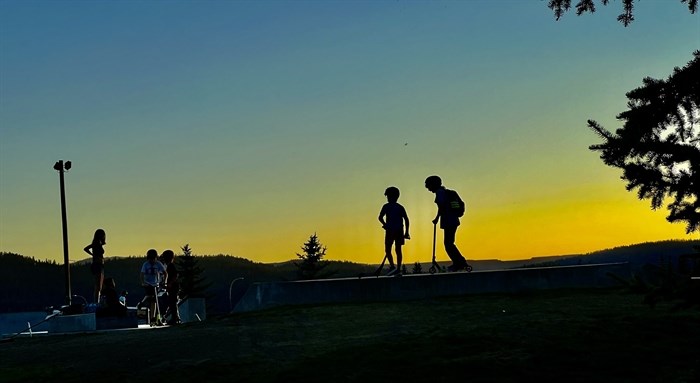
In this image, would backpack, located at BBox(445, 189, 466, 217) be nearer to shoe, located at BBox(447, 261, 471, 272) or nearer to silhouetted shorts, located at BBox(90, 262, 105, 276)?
shoe, located at BBox(447, 261, 471, 272)

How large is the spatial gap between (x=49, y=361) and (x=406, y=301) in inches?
267

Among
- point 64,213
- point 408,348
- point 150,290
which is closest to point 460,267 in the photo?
point 150,290

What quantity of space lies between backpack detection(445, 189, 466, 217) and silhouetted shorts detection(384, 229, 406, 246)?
113cm

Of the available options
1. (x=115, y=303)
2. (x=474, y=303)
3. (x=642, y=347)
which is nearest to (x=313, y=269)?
(x=115, y=303)

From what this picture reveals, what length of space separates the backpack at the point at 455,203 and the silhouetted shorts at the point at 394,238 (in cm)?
113

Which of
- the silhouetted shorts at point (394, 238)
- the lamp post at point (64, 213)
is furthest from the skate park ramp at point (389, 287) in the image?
the lamp post at point (64, 213)

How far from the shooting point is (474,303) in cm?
1666

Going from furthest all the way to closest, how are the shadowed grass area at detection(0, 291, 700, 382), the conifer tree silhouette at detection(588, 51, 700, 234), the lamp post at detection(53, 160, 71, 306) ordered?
the lamp post at detection(53, 160, 71, 306) < the conifer tree silhouette at detection(588, 51, 700, 234) < the shadowed grass area at detection(0, 291, 700, 382)

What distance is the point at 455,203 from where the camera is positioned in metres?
20.1

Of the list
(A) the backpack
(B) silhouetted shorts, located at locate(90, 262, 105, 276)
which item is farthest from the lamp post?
(A) the backpack

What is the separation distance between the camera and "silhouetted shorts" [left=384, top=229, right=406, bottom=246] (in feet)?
66.3

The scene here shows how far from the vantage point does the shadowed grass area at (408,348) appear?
1037 cm

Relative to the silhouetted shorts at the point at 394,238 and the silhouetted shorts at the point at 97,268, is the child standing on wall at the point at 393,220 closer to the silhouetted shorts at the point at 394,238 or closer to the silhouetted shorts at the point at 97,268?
the silhouetted shorts at the point at 394,238

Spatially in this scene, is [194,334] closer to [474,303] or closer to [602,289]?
[474,303]
